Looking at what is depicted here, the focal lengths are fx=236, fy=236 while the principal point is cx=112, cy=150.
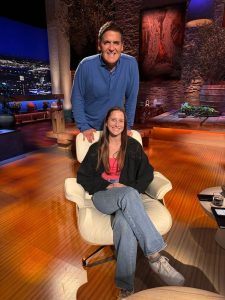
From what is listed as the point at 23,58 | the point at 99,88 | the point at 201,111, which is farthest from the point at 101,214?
the point at 23,58

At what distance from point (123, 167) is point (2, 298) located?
1.15 meters

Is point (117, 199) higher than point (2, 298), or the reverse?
point (117, 199)

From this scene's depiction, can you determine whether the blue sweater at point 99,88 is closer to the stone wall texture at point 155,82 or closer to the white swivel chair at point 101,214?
the white swivel chair at point 101,214

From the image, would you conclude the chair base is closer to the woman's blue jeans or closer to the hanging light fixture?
the woman's blue jeans

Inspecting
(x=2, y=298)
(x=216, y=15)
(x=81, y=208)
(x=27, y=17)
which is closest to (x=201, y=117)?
(x=216, y=15)

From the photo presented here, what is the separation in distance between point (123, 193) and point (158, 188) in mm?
320

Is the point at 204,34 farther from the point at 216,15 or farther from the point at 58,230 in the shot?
the point at 58,230

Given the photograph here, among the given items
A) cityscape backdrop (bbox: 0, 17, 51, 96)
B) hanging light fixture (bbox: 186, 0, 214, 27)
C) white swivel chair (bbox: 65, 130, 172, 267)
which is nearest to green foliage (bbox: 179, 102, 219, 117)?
hanging light fixture (bbox: 186, 0, 214, 27)

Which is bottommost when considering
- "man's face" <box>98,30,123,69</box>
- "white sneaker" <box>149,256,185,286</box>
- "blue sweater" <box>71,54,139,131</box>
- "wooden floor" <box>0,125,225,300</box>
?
"wooden floor" <box>0,125,225,300</box>

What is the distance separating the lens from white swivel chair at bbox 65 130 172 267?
1410 millimetres

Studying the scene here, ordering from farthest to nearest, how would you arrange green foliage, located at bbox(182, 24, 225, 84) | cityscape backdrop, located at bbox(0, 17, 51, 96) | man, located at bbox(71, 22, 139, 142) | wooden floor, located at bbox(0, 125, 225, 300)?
cityscape backdrop, located at bbox(0, 17, 51, 96)
green foliage, located at bbox(182, 24, 225, 84)
man, located at bbox(71, 22, 139, 142)
wooden floor, located at bbox(0, 125, 225, 300)

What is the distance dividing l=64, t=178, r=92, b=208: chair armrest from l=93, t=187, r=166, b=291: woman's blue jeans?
261mm

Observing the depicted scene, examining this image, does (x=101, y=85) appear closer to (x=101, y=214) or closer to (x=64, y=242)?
(x=101, y=214)

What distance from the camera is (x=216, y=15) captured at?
6.92m
